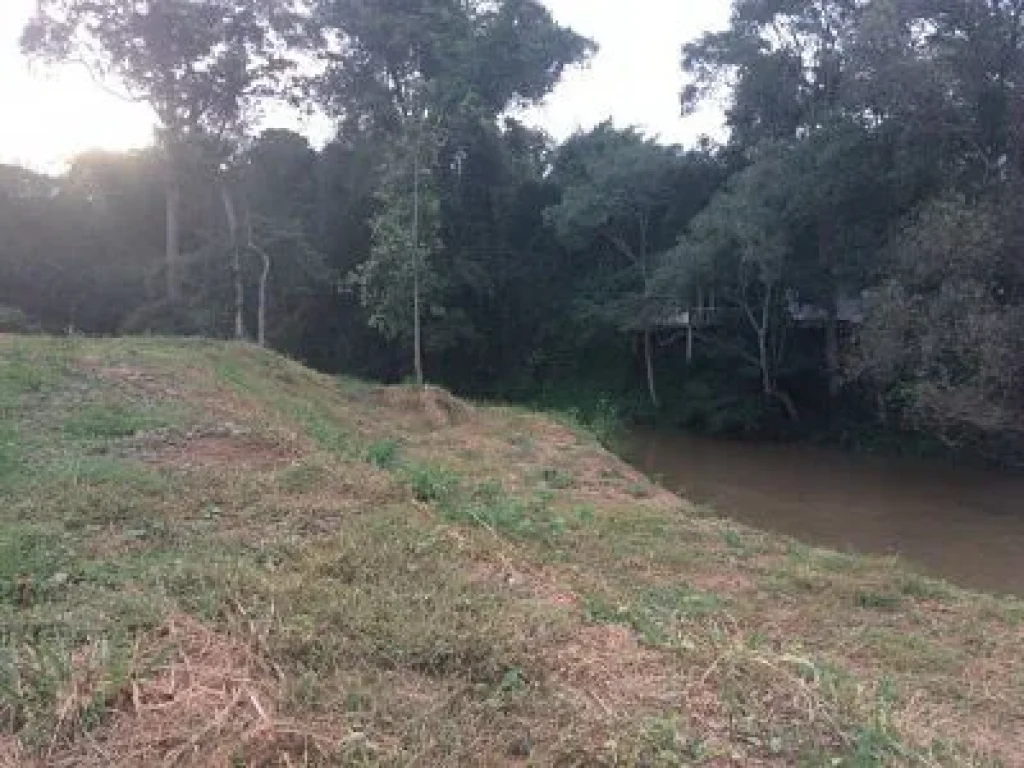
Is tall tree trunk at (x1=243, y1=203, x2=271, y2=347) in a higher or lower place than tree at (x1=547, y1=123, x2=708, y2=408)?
lower

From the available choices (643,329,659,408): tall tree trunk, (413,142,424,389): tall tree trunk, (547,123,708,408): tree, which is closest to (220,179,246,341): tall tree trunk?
(413,142,424,389): tall tree trunk

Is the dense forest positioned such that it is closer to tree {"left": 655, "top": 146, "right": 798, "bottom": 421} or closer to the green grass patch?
tree {"left": 655, "top": 146, "right": 798, "bottom": 421}

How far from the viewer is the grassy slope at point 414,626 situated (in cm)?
312

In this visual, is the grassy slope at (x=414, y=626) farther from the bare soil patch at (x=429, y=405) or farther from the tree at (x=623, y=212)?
the tree at (x=623, y=212)

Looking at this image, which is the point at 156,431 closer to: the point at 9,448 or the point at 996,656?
the point at 9,448

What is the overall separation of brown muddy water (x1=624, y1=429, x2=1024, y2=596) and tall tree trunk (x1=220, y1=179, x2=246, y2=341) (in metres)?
8.51

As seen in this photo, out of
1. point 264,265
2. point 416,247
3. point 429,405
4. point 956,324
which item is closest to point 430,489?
point 429,405

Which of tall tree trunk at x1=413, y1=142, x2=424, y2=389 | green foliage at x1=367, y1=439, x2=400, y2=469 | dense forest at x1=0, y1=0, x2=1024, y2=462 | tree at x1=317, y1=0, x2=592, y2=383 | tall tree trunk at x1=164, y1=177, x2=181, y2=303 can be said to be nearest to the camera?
green foliage at x1=367, y1=439, x2=400, y2=469

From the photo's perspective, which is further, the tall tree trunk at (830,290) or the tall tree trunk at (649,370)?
the tall tree trunk at (649,370)

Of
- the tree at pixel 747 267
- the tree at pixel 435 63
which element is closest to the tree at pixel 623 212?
the tree at pixel 747 267

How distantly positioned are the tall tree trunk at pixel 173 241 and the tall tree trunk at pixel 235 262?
1.66m

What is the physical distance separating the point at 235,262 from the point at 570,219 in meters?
7.62

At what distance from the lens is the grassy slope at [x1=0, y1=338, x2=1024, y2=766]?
312cm

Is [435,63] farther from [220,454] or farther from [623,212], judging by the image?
[220,454]
